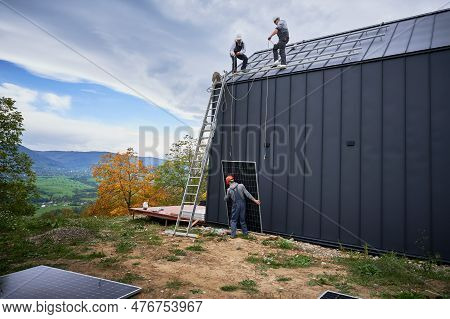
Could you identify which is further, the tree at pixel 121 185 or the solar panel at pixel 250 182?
the tree at pixel 121 185

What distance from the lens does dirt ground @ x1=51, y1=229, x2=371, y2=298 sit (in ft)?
16.7

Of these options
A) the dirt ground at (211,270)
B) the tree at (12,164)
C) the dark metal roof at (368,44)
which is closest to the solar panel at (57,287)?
the dirt ground at (211,270)

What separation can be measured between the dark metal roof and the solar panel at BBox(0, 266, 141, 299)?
366 inches

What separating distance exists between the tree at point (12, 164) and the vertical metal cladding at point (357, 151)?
21601 mm

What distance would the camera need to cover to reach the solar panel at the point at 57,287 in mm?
4234

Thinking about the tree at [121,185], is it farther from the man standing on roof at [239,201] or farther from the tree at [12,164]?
the man standing on roof at [239,201]

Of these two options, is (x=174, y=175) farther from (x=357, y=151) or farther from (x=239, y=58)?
(x=357, y=151)

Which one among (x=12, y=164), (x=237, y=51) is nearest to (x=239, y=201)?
(x=237, y=51)

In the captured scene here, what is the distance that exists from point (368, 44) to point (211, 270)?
9943 millimetres

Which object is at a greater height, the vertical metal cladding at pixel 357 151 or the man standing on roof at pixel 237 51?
the man standing on roof at pixel 237 51

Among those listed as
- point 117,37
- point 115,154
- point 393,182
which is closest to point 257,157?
point 393,182

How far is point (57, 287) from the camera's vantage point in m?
4.59

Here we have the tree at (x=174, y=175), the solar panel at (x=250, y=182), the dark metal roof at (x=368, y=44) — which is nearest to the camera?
the dark metal roof at (x=368, y=44)
